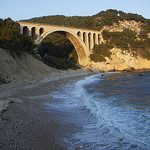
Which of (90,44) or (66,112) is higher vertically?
(90,44)

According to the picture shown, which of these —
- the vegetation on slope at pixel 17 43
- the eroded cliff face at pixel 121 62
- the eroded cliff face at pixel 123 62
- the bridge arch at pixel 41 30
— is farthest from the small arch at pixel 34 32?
the eroded cliff face at pixel 123 62

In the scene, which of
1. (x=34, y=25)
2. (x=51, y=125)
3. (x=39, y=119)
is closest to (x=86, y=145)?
(x=51, y=125)

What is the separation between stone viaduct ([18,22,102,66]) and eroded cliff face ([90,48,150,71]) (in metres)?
4.49

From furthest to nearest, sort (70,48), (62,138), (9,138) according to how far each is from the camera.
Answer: (70,48) < (62,138) < (9,138)

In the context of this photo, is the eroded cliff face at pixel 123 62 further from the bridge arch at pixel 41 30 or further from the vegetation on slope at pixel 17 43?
the bridge arch at pixel 41 30

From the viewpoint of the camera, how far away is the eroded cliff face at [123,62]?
48.0m

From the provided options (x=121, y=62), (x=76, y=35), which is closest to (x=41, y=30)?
(x=76, y=35)

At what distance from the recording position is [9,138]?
3299 millimetres

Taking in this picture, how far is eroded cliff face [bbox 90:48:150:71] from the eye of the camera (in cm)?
4803

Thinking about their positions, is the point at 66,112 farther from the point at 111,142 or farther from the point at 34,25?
the point at 34,25

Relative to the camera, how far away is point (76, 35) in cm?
4353

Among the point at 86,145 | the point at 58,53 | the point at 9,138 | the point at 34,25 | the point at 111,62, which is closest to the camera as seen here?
the point at 9,138

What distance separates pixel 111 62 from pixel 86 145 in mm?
46732

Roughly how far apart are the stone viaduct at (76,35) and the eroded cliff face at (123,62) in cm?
449
